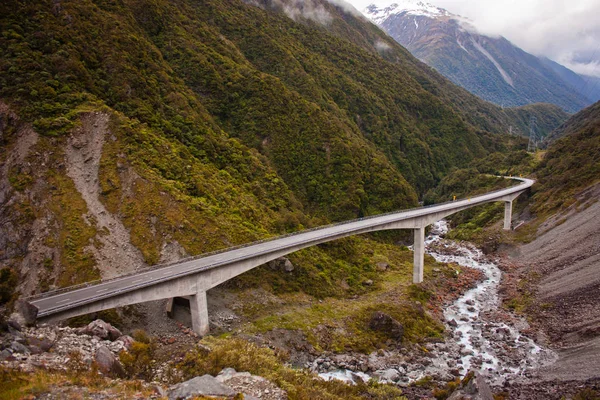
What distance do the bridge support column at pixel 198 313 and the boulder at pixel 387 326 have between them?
15.8m

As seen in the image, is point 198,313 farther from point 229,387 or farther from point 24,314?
point 229,387

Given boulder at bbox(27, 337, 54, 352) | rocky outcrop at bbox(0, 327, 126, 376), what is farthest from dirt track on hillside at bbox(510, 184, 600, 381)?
boulder at bbox(27, 337, 54, 352)

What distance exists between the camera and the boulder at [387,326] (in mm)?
36406

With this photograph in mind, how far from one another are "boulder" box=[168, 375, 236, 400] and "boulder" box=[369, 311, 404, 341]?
21.3 m

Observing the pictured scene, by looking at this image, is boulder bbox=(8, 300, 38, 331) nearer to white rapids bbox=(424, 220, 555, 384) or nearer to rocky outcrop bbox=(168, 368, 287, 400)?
rocky outcrop bbox=(168, 368, 287, 400)

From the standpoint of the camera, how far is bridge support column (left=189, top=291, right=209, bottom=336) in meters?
31.5

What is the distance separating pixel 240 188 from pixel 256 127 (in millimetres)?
25202

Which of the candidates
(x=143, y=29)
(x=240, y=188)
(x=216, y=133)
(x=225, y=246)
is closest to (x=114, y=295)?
(x=225, y=246)

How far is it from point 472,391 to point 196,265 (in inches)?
874

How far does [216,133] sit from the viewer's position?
202 ft

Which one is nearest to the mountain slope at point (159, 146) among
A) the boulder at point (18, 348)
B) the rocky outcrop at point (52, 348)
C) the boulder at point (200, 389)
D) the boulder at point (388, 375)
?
the rocky outcrop at point (52, 348)

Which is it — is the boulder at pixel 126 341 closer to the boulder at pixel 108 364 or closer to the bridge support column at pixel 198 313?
the boulder at pixel 108 364

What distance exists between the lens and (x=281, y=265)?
4309 cm

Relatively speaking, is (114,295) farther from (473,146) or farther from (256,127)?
(473,146)
